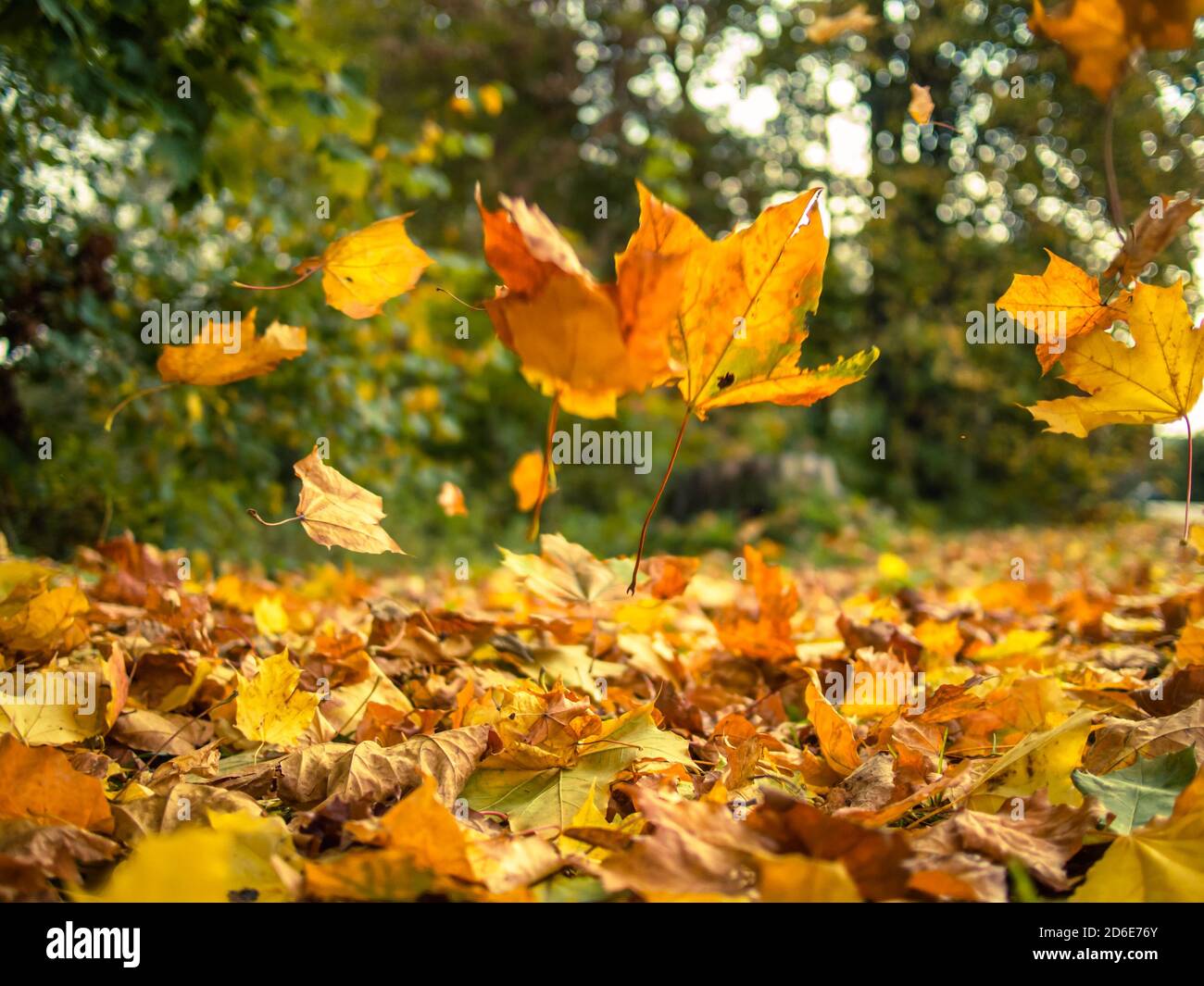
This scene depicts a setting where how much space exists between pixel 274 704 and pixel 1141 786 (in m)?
0.56

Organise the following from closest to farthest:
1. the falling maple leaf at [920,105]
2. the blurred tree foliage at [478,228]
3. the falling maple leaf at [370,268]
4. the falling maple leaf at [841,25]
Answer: the falling maple leaf at [370,268], the falling maple leaf at [920,105], the falling maple leaf at [841,25], the blurred tree foliage at [478,228]

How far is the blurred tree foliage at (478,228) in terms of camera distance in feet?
6.87

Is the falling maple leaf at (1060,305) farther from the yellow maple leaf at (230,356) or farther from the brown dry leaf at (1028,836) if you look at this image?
the yellow maple leaf at (230,356)

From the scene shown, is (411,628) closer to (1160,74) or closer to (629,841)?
(629,841)

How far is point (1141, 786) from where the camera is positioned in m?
0.54

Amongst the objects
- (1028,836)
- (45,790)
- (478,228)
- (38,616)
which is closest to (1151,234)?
(1028,836)

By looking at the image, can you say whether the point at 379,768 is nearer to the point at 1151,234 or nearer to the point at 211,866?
the point at 211,866

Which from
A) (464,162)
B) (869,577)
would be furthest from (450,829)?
(464,162)

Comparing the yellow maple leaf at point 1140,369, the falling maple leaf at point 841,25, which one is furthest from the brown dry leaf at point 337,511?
the falling maple leaf at point 841,25

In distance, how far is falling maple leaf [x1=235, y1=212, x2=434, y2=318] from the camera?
2.25 ft

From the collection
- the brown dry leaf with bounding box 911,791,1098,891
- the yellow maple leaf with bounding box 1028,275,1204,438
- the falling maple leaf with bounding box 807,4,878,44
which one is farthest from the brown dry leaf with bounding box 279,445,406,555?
the falling maple leaf with bounding box 807,4,878,44

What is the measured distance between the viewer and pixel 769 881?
39 cm

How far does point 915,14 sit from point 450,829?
7425 mm

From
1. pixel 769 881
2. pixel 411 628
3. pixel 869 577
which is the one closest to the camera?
pixel 769 881
